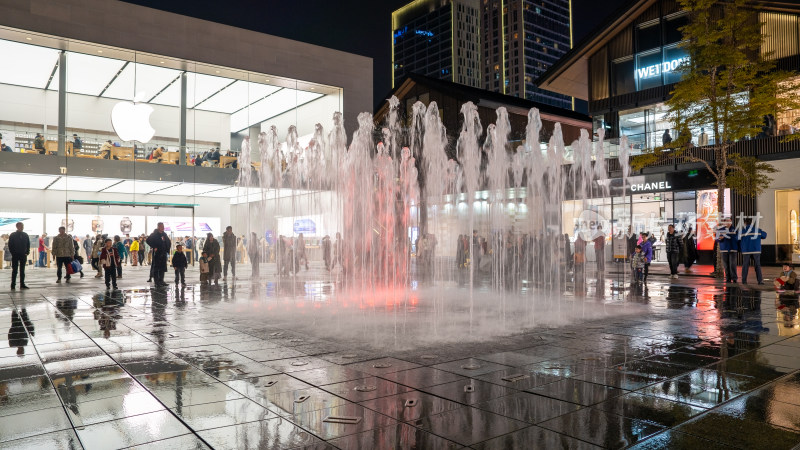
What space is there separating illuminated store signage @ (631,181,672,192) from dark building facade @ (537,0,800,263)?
46 mm

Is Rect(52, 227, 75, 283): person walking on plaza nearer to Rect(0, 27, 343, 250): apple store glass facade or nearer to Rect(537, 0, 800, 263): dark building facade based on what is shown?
Rect(0, 27, 343, 250): apple store glass facade

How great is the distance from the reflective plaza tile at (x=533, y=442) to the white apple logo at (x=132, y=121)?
23750 millimetres

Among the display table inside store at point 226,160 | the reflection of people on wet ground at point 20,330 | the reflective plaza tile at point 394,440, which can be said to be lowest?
the reflective plaza tile at point 394,440

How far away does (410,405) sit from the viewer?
427cm

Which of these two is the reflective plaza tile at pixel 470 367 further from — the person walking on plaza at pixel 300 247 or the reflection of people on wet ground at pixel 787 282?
the person walking on plaza at pixel 300 247

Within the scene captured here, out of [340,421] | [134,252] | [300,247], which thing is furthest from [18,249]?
[340,421]

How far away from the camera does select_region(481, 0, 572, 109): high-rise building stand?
451 feet

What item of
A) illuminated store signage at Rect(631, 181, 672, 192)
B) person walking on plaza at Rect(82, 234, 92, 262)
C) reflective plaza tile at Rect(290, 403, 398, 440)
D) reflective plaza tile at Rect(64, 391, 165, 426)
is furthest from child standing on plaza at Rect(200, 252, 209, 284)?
illuminated store signage at Rect(631, 181, 672, 192)

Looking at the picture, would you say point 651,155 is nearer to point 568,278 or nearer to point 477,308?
point 568,278

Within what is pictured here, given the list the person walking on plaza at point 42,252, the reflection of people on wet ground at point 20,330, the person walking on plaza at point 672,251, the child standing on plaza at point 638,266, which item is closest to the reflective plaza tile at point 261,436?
the reflection of people on wet ground at point 20,330

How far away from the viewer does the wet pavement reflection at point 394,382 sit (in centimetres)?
362

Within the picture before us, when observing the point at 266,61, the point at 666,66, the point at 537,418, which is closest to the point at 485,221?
the point at 666,66

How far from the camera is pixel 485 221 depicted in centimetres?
4141

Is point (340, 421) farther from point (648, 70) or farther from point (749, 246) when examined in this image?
point (648, 70)
